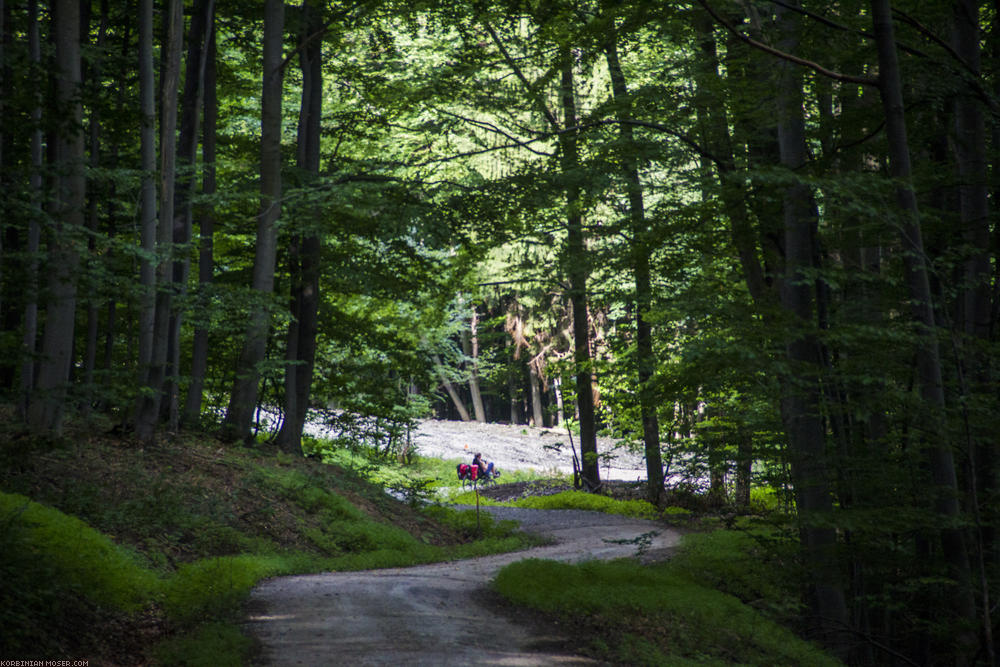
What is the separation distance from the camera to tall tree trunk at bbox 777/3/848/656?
8141 millimetres

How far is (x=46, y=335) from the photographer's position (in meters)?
9.59

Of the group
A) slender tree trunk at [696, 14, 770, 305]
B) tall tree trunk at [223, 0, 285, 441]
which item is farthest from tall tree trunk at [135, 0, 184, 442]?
slender tree trunk at [696, 14, 770, 305]

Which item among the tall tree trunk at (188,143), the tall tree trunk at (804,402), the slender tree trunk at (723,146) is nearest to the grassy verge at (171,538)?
the tall tree trunk at (188,143)

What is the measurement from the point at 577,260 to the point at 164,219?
644 cm

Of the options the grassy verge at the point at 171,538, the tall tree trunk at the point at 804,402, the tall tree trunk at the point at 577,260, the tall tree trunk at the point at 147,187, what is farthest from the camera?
the tall tree trunk at the point at 577,260

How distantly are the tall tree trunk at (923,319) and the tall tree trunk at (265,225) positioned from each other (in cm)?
999

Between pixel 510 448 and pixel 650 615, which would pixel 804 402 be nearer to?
pixel 650 615

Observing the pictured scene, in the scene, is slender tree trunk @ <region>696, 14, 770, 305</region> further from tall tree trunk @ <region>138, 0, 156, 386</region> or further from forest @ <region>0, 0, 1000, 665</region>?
tall tree trunk @ <region>138, 0, 156, 386</region>

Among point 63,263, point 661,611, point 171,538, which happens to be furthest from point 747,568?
point 63,263

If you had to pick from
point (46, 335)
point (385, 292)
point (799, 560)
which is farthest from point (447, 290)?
point (799, 560)

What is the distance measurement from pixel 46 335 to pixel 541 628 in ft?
22.1

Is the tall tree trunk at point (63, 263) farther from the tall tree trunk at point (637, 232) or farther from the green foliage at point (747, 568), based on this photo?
the green foliage at point (747, 568)

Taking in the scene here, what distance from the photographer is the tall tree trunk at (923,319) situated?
21.2 ft

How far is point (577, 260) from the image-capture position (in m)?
13.5
